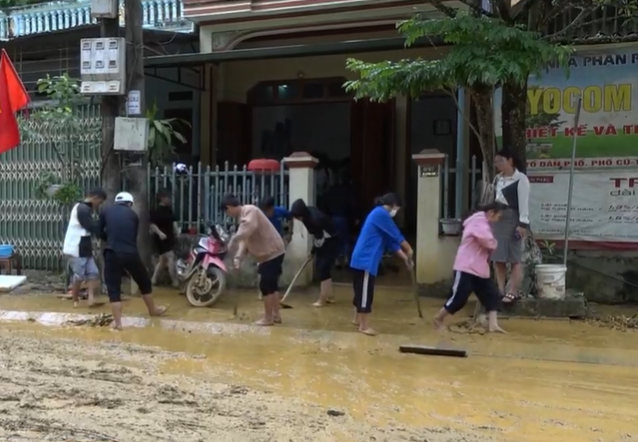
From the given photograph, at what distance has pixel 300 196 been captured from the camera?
1064cm

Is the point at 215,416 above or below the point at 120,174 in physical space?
below

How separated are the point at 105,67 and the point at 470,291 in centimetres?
578

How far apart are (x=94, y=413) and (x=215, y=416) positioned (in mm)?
810

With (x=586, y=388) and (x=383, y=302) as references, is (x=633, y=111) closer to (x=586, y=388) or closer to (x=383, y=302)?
(x=383, y=302)

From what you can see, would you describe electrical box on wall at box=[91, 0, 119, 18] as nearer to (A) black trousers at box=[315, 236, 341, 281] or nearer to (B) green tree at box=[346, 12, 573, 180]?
(B) green tree at box=[346, 12, 573, 180]

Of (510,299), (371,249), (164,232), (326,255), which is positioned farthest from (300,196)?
(510,299)

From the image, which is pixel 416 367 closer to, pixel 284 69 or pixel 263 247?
pixel 263 247

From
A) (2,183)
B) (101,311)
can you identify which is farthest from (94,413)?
Answer: (2,183)

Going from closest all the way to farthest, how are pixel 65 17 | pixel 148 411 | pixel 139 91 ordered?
pixel 148 411, pixel 139 91, pixel 65 17

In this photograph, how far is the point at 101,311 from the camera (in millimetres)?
9602

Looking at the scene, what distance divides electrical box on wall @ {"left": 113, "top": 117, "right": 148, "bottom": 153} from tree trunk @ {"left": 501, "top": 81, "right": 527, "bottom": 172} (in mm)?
4742

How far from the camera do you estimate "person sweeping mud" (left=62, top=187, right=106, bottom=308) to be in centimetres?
964

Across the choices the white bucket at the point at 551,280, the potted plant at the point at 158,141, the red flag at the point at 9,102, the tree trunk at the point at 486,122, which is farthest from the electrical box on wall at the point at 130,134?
the white bucket at the point at 551,280

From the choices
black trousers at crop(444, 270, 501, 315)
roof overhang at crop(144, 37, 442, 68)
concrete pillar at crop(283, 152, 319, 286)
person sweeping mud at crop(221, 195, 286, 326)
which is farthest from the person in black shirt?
black trousers at crop(444, 270, 501, 315)
